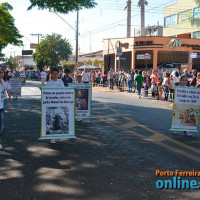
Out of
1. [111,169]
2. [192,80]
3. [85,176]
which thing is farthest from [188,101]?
[192,80]

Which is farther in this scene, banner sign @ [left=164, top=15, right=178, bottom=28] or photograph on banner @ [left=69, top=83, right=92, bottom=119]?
banner sign @ [left=164, top=15, right=178, bottom=28]

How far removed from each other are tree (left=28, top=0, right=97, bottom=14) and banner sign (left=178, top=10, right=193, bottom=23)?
1308 inches

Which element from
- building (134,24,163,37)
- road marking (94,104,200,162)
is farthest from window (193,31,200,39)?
road marking (94,104,200,162)

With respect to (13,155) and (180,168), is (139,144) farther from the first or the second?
(13,155)

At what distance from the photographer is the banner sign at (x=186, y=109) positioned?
324 inches

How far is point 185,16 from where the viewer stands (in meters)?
45.8

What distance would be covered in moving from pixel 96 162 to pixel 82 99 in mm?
4741

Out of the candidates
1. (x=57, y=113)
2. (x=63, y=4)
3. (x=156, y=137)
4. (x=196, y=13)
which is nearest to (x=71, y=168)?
(x=57, y=113)

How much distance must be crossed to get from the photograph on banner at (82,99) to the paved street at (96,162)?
79 cm

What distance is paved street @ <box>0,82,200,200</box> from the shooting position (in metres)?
4.36

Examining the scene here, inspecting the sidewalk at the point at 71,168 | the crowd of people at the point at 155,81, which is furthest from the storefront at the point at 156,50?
the sidewalk at the point at 71,168

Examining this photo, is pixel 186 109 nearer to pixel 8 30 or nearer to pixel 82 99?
pixel 82 99

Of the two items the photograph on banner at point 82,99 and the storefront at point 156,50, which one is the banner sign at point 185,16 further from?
A: the photograph on banner at point 82,99

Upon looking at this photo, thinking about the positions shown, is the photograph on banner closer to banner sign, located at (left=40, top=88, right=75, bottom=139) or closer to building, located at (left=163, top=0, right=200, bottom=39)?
banner sign, located at (left=40, top=88, right=75, bottom=139)
